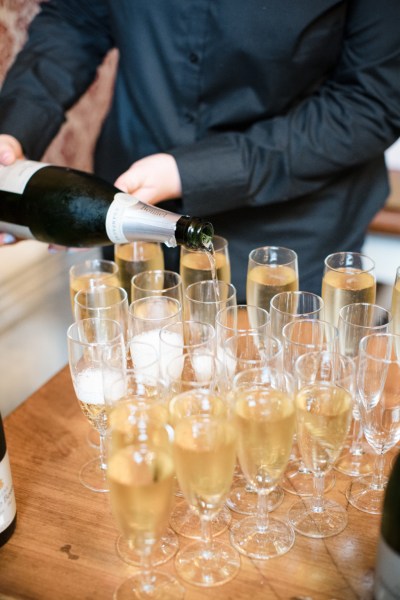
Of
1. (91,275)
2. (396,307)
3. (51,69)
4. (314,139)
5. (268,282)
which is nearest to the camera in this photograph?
Answer: (396,307)

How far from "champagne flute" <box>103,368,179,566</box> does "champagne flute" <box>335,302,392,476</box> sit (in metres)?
0.32

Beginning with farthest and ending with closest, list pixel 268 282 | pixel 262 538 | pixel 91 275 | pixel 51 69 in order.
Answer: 1. pixel 51 69
2. pixel 91 275
3. pixel 268 282
4. pixel 262 538

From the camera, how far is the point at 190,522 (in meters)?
1.06

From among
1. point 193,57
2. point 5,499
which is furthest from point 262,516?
point 193,57

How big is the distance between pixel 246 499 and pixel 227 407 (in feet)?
0.83

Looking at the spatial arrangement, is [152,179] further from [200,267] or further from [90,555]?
[90,555]

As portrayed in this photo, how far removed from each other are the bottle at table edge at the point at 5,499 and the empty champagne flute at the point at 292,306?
457 millimetres

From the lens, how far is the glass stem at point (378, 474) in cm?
112

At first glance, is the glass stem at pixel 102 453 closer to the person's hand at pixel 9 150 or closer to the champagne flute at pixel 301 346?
the champagne flute at pixel 301 346

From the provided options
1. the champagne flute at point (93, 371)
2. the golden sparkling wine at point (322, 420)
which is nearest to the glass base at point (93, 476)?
the champagne flute at point (93, 371)

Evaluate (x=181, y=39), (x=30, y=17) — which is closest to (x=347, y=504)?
(x=181, y=39)

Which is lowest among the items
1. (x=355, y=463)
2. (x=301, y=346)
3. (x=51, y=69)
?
(x=355, y=463)

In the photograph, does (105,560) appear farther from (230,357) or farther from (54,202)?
(54,202)

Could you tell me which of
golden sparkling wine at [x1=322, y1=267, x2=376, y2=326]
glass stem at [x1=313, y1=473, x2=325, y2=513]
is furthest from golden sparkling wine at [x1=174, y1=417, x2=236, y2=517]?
golden sparkling wine at [x1=322, y1=267, x2=376, y2=326]
